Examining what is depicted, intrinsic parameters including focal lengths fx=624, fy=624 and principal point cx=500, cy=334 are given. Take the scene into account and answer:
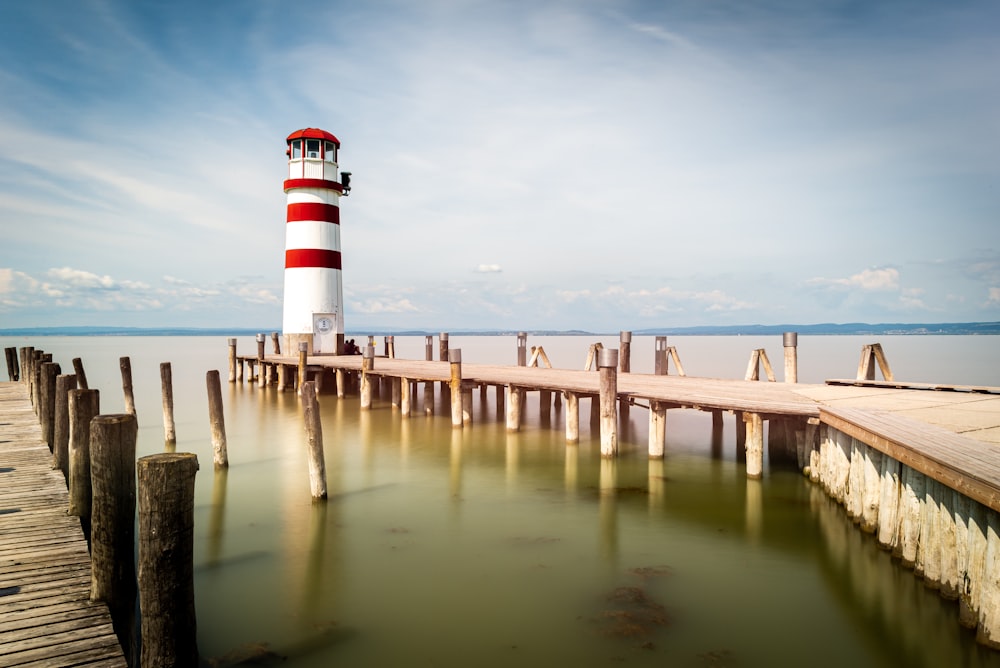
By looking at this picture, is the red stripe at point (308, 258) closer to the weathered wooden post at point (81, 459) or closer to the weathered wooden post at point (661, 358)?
the weathered wooden post at point (661, 358)

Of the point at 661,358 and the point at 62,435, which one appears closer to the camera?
the point at 62,435

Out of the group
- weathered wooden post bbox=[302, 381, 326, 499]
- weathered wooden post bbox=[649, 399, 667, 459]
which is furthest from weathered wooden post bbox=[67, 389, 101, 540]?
weathered wooden post bbox=[649, 399, 667, 459]

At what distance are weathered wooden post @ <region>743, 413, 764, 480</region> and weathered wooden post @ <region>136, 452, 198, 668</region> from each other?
9.78m

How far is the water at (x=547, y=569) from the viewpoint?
6.14 m

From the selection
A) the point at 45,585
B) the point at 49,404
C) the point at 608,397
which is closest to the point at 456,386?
the point at 608,397

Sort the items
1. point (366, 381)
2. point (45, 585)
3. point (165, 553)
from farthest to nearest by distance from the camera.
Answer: point (366, 381) → point (45, 585) → point (165, 553)

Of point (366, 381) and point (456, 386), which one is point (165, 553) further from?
point (366, 381)

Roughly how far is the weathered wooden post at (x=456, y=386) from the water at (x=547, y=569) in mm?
2566

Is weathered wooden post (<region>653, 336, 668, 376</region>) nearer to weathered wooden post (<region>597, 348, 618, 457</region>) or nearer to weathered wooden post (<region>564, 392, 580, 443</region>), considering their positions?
weathered wooden post (<region>564, 392, 580, 443</region>)

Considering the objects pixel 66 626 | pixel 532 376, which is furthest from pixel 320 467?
pixel 532 376

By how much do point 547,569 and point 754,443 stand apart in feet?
18.3

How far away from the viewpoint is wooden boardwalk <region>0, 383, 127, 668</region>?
4.04 meters

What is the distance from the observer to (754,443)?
11.6 metres

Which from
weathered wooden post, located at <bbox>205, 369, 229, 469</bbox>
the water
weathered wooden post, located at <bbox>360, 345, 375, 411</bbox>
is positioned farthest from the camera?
weathered wooden post, located at <bbox>360, 345, 375, 411</bbox>
